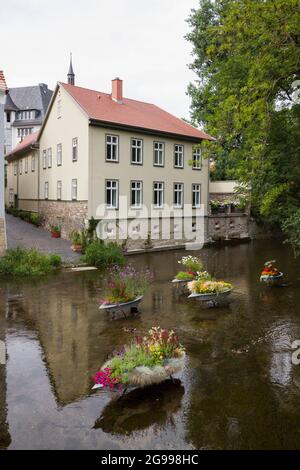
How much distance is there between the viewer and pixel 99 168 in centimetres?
2575

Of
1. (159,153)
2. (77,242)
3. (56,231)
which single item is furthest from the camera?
(159,153)

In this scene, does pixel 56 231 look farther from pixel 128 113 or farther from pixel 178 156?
pixel 178 156

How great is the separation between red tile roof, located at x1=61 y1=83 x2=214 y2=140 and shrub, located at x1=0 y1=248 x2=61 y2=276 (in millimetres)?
9756

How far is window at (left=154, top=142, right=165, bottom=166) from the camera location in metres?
28.8

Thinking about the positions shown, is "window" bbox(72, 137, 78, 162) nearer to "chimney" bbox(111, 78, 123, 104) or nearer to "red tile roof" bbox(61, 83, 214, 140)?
"red tile roof" bbox(61, 83, 214, 140)

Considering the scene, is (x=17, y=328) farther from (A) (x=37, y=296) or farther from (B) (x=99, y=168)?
(B) (x=99, y=168)

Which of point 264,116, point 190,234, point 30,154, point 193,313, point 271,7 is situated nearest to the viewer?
point 271,7

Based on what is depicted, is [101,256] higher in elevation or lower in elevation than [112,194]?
lower

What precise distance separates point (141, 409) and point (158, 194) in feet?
75.7

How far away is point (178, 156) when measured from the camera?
3034cm

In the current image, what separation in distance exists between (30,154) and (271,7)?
2933 centimetres

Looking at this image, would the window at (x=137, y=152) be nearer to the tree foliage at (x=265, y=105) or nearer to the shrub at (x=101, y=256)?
the shrub at (x=101, y=256)

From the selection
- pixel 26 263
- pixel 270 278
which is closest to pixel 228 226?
pixel 270 278

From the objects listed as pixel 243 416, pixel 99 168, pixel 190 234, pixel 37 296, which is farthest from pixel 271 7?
pixel 190 234
